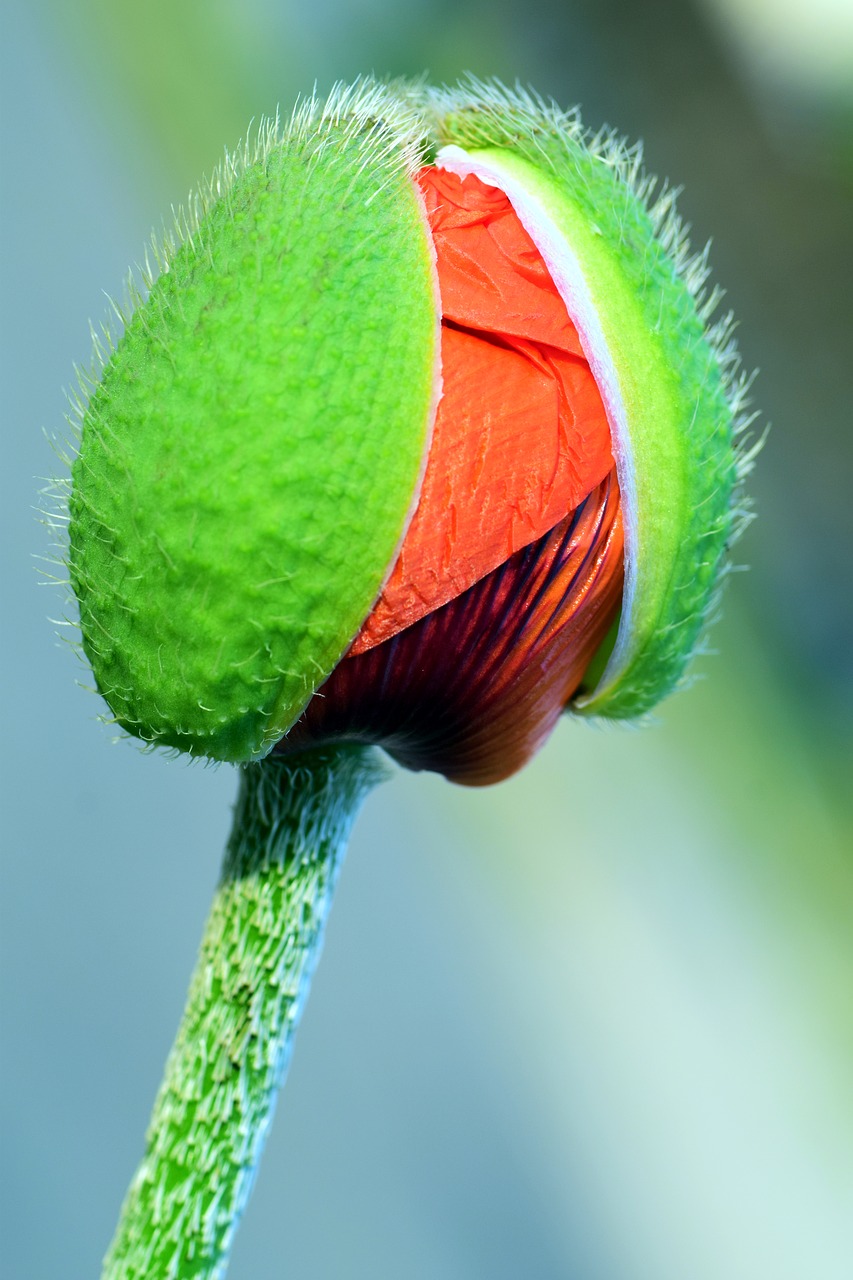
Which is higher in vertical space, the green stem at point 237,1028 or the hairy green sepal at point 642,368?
the hairy green sepal at point 642,368

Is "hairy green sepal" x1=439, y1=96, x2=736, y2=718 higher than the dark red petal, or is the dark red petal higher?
"hairy green sepal" x1=439, y1=96, x2=736, y2=718

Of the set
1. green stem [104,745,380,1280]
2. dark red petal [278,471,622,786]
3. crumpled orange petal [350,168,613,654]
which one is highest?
crumpled orange petal [350,168,613,654]

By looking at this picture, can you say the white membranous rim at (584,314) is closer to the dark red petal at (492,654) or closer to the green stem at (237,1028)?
the dark red petal at (492,654)

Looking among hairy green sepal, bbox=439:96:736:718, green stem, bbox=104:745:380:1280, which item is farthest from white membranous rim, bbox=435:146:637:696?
green stem, bbox=104:745:380:1280

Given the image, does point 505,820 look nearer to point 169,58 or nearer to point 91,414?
point 91,414

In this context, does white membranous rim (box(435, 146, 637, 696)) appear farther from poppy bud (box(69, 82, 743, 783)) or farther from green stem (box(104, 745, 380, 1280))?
green stem (box(104, 745, 380, 1280))

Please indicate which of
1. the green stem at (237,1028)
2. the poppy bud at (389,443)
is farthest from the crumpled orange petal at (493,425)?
the green stem at (237,1028)

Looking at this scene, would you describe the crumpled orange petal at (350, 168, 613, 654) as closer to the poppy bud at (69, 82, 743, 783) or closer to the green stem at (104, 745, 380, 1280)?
the poppy bud at (69, 82, 743, 783)

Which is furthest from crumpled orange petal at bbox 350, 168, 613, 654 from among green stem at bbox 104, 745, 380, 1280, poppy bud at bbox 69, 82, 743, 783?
green stem at bbox 104, 745, 380, 1280
